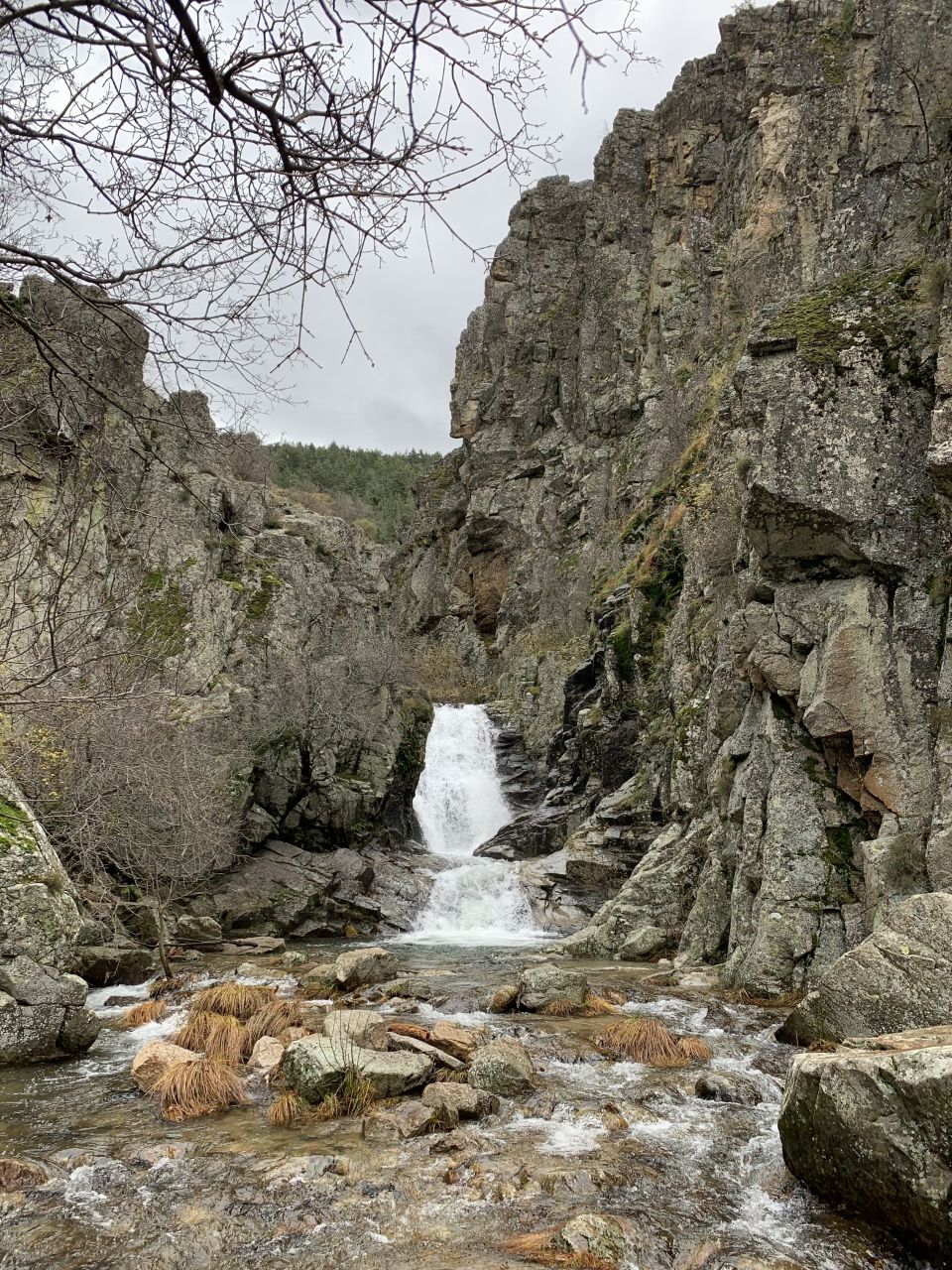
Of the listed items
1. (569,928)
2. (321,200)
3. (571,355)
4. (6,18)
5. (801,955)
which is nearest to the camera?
(6,18)

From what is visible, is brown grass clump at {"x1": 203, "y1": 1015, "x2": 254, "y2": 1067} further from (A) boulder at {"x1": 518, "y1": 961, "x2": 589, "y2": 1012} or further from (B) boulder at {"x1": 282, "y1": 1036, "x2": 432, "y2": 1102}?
(A) boulder at {"x1": 518, "y1": 961, "x2": 589, "y2": 1012}

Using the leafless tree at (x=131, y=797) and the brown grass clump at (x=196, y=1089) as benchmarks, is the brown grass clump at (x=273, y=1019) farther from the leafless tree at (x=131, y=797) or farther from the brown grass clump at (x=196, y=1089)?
the leafless tree at (x=131, y=797)

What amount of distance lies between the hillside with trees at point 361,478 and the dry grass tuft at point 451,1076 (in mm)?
57375

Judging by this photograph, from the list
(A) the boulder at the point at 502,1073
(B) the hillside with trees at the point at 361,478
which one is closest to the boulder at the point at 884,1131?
(A) the boulder at the point at 502,1073

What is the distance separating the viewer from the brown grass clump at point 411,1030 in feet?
29.2

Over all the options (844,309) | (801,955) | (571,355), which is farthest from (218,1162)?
(571,355)

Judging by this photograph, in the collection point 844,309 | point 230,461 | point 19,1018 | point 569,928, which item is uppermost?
point 844,309

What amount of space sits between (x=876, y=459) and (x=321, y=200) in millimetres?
10965

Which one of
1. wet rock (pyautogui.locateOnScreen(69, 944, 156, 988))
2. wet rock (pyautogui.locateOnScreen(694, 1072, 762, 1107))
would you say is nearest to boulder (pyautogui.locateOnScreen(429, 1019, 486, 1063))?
wet rock (pyautogui.locateOnScreen(694, 1072, 762, 1107))

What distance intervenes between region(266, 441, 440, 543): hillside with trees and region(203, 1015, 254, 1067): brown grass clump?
5557cm

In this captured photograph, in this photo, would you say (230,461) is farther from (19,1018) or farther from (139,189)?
(19,1018)

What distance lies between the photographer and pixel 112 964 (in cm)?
1308

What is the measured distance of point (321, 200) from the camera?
3129 millimetres

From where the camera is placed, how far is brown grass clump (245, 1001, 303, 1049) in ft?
31.3
